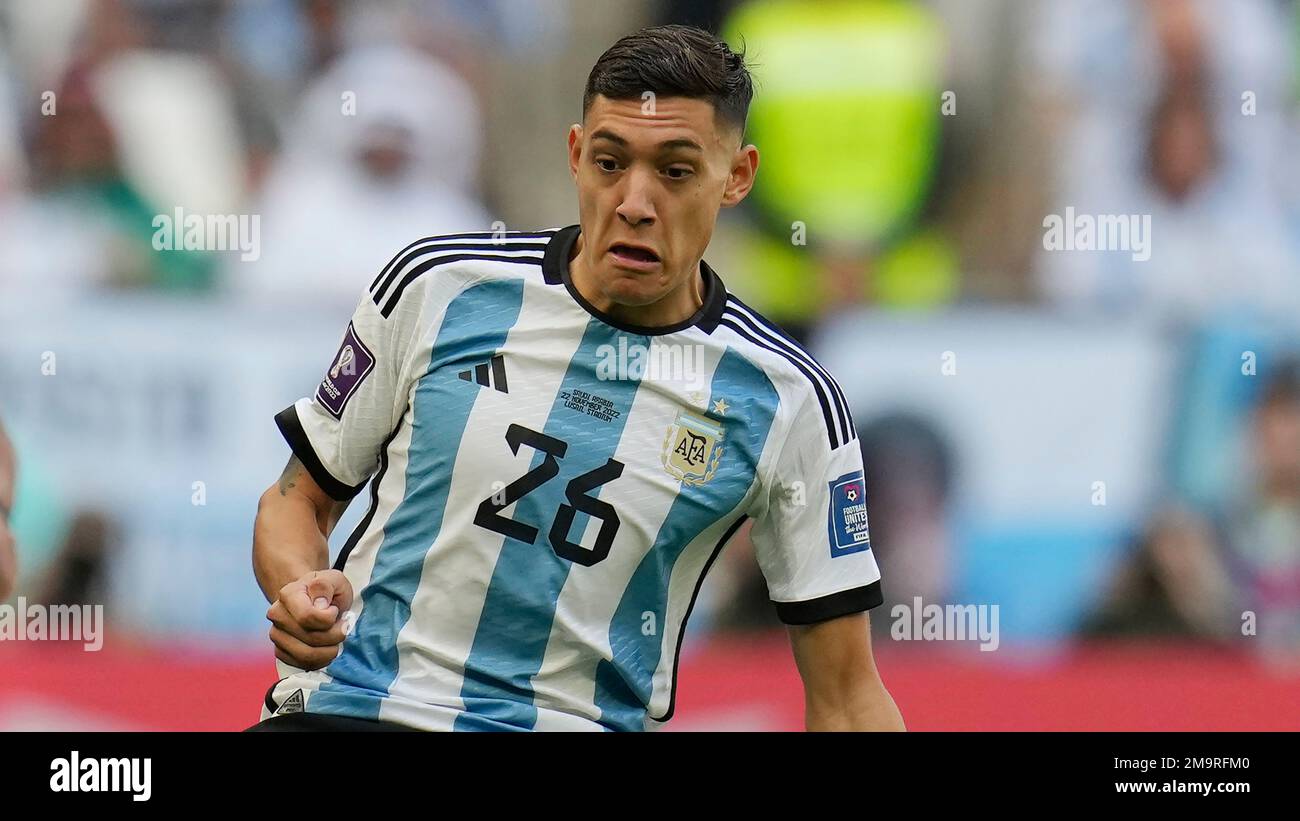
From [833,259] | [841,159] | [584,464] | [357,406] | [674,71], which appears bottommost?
[584,464]

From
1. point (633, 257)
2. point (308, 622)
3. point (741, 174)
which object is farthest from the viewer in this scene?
point (741, 174)

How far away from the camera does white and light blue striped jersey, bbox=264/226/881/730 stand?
9.75ft

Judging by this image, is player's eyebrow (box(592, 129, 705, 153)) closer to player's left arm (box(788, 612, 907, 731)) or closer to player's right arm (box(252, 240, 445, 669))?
player's right arm (box(252, 240, 445, 669))

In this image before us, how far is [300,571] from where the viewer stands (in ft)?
9.77

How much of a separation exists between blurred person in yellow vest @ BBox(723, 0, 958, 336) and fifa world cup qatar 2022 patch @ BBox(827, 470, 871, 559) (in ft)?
10.4

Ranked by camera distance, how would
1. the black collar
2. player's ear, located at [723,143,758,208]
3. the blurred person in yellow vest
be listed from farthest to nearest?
the blurred person in yellow vest
player's ear, located at [723,143,758,208]
the black collar

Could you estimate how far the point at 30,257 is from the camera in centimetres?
629

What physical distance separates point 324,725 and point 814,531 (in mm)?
921

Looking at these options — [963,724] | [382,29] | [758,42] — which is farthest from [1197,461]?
[382,29]

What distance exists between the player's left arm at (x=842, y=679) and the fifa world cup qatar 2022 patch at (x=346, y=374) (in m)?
0.90

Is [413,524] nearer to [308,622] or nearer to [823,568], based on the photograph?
[308,622]

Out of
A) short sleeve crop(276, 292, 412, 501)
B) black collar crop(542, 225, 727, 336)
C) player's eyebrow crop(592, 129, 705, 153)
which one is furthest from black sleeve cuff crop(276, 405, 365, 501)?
player's eyebrow crop(592, 129, 705, 153)

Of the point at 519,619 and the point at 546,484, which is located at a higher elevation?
the point at 546,484

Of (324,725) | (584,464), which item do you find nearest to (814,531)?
(584,464)
